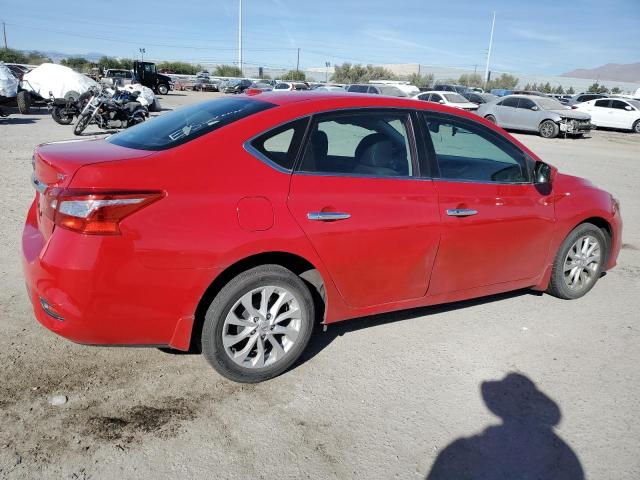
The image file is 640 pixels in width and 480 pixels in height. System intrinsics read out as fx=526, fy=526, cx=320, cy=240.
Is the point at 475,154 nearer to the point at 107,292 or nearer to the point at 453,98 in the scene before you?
the point at 107,292

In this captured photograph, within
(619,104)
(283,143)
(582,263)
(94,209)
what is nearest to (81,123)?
(283,143)

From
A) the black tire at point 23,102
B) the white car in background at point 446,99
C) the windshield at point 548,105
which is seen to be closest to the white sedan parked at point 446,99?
the white car in background at point 446,99

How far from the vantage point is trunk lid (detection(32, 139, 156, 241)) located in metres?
2.82

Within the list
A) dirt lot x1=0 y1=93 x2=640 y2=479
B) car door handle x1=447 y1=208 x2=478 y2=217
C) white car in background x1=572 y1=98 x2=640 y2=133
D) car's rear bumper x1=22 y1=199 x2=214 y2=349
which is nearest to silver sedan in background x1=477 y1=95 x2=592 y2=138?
white car in background x1=572 y1=98 x2=640 y2=133

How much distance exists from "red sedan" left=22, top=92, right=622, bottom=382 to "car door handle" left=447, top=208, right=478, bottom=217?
11 mm

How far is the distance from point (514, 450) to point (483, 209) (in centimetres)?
173

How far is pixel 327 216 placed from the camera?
3205 millimetres

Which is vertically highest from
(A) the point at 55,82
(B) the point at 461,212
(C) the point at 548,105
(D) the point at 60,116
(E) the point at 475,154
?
(C) the point at 548,105

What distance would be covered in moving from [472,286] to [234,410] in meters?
2.05

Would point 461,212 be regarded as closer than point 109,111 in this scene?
Yes

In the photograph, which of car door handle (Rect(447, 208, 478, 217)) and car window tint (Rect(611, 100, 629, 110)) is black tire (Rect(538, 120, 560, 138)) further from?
car door handle (Rect(447, 208, 478, 217))

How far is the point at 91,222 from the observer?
105 inches

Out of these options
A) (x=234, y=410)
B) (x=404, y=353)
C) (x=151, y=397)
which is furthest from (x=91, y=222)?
(x=404, y=353)

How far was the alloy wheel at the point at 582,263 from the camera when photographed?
4711 mm
